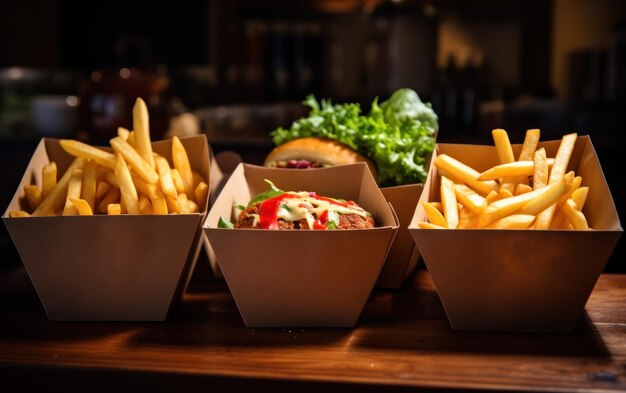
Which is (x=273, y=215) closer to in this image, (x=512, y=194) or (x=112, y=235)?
(x=112, y=235)

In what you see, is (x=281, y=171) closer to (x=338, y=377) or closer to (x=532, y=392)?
(x=338, y=377)

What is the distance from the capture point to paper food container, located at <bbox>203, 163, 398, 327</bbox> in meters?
1.13

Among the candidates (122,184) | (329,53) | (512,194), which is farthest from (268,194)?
(329,53)

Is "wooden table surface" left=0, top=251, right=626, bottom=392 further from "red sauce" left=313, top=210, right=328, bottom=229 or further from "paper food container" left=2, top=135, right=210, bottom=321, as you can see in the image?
"red sauce" left=313, top=210, right=328, bottom=229

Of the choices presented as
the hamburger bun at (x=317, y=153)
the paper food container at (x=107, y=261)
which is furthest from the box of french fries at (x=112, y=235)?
the hamburger bun at (x=317, y=153)

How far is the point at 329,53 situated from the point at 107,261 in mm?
5536

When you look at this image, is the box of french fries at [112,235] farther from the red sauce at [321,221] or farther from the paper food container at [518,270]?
the paper food container at [518,270]

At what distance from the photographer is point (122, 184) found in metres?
1.25

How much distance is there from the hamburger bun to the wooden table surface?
17.1 inches

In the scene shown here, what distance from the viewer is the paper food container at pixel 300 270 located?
1.13m

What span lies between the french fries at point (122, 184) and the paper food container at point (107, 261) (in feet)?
0.13

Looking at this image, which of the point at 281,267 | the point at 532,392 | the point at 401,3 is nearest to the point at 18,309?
the point at 281,267

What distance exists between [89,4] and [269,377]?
19.6ft

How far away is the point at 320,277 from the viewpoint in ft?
3.79
